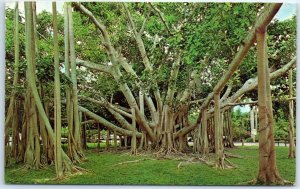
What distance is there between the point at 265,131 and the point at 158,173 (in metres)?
1.13

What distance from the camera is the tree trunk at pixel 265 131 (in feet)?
14.9

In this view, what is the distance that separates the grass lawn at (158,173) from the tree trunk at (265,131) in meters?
0.06

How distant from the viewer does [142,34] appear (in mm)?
4895

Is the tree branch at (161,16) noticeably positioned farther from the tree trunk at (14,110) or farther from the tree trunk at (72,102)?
the tree trunk at (14,110)

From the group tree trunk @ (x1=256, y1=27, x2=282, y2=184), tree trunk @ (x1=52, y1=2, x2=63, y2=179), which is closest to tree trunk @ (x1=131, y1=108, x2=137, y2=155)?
tree trunk @ (x1=52, y1=2, x2=63, y2=179)

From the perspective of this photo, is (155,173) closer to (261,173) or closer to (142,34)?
(261,173)

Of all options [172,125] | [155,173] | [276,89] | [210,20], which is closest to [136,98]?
[172,125]

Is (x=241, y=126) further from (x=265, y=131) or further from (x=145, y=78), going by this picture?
(x=145, y=78)

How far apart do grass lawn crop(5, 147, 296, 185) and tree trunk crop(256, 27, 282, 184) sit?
6 centimetres

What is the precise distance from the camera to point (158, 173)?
183 inches

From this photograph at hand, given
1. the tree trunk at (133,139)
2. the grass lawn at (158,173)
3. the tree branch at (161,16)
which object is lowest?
the grass lawn at (158,173)

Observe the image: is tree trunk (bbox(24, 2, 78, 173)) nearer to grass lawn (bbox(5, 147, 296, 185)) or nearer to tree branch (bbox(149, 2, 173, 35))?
grass lawn (bbox(5, 147, 296, 185))

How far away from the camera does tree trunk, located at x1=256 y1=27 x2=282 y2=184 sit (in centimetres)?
455

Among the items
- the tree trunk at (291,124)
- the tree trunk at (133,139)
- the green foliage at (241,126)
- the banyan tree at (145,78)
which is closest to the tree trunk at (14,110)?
the banyan tree at (145,78)
